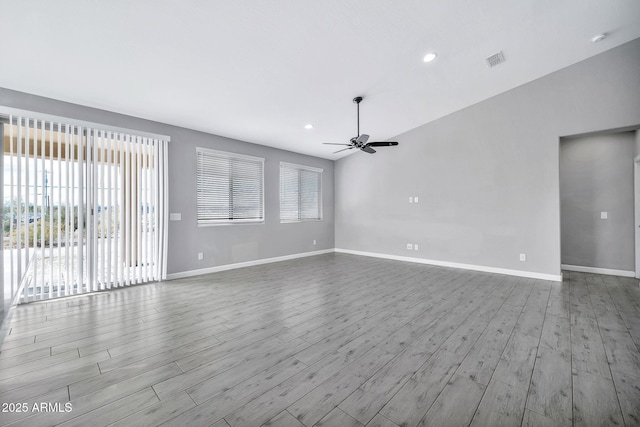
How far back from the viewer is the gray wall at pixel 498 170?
159 inches

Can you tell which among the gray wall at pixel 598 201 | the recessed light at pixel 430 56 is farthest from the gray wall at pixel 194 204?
the gray wall at pixel 598 201

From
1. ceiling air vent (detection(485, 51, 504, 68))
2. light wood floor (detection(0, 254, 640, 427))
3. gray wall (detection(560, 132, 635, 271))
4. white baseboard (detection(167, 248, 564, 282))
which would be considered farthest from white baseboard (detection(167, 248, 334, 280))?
gray wall (detection(560, 132, 635, 271))

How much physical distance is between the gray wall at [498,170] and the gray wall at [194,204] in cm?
253

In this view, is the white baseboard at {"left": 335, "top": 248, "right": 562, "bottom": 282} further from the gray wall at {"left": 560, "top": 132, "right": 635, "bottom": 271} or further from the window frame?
the window frame

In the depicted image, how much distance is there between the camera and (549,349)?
2.25m

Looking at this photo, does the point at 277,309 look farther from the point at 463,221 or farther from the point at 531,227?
the point at 531,227

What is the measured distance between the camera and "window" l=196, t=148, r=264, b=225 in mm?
5047

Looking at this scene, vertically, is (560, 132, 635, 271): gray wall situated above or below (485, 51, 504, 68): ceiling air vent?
below

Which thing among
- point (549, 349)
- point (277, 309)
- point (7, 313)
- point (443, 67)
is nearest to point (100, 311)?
point (277, 309)

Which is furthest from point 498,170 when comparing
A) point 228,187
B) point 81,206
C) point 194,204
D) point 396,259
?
point 81,206

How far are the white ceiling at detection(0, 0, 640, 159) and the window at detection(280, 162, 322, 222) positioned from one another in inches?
82.6

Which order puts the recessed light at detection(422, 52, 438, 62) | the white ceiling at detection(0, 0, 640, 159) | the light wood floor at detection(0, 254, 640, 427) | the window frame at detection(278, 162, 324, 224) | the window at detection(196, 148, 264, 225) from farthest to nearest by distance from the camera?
the window frame at detection(278, 162, 324, 224) → the window at detection(196, 148, 264, 225) → the recessed light at detection(422, 52, 438, 62) → the white ceiling at detection(0, 0, 640, 159) → the light wood floor at detection(0, 254, 640, 427)

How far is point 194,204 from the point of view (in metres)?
4.87

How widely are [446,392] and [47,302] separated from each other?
15.6ft
